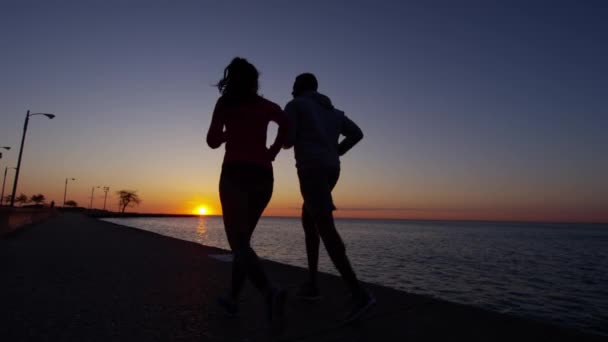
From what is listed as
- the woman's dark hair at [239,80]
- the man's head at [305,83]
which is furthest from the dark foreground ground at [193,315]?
the man's head at [305,83]

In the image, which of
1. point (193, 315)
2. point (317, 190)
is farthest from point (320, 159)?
point (193, 315)

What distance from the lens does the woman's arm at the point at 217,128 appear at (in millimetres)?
2383

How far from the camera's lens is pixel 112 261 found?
18.7ft

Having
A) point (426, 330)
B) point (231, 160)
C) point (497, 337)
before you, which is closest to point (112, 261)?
point (231, 160)

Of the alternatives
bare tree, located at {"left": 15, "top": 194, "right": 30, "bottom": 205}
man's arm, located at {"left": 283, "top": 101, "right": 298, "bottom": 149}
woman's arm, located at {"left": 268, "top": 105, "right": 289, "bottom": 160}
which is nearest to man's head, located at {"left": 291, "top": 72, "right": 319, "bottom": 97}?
man's arm, located at {"left": 283, "top": 101, "right": 298, "bottom": 149}

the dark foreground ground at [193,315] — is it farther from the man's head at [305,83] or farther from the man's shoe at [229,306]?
the man's head at [305,83]

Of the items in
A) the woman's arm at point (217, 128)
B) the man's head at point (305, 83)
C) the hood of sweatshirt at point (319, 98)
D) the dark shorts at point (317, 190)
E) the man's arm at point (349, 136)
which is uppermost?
the man's head at point (305, 83)

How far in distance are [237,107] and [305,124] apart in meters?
0.70

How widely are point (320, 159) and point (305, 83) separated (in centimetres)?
76

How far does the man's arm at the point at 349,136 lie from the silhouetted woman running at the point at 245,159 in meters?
0.85

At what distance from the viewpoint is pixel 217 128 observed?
2389mm

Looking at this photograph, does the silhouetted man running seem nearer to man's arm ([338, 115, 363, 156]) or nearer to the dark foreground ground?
man's arm ([338, 115, 363, 156])

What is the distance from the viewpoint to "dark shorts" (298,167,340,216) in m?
2.82

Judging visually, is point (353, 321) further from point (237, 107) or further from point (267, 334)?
point (237, 107)
